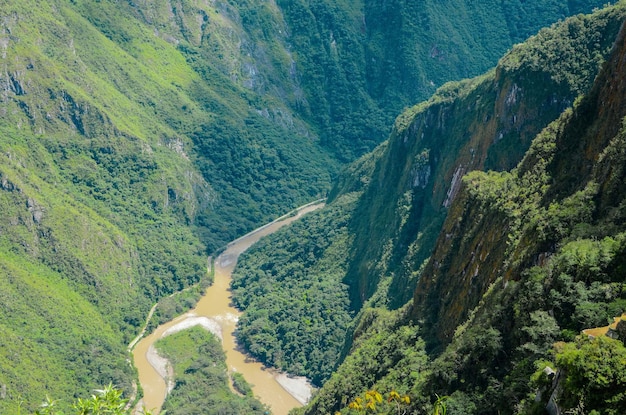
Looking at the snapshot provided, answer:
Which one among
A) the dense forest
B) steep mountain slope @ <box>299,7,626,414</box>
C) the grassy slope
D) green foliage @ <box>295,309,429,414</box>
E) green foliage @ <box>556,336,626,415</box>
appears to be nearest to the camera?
green foliage @ <box>556,336,626,415</box>

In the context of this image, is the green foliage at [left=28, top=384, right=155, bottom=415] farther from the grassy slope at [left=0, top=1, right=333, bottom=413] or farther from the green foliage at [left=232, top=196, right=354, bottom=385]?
the green foliage at [left=232, top=196, right=354, bottom=385]

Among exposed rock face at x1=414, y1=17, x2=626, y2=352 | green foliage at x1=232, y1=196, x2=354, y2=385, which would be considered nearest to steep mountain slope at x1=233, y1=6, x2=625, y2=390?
green foliage at x1=232, y1=196, x2=354, y2=385

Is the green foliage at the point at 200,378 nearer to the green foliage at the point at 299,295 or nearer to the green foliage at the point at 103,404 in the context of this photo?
the green foliage at the point at 299,295

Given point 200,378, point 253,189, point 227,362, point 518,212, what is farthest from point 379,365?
point 253,189

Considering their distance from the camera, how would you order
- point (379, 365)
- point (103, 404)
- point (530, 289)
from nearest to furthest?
point (103, 404)
point (530, 289)
point (379, 365)

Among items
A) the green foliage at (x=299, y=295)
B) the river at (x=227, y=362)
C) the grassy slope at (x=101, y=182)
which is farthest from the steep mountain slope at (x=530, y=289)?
the grassy slope at (x=101, y=182)

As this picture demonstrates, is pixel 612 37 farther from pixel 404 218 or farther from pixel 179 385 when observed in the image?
pixel 179 385

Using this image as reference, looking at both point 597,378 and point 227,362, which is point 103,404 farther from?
point 227,362
